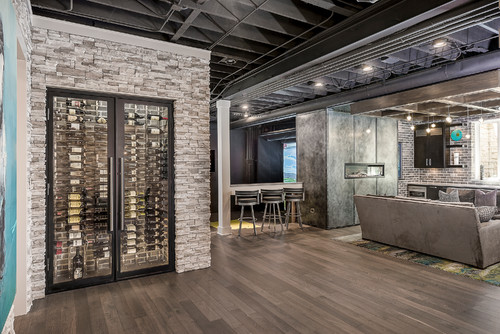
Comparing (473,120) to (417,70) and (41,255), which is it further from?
(41,255)

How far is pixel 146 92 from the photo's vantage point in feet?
13.7

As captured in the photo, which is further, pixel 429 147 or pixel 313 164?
pixel 429 147

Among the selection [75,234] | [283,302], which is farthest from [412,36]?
[75,234]

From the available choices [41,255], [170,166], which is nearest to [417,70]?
[170,166]

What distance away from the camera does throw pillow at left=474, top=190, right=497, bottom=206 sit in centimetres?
633

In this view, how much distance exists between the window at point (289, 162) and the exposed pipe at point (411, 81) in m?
3.91

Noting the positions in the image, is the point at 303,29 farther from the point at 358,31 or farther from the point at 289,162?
the point at 289,162

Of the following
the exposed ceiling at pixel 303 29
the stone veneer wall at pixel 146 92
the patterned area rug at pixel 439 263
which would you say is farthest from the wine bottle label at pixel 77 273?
the patterned area rug at pixel 439 263

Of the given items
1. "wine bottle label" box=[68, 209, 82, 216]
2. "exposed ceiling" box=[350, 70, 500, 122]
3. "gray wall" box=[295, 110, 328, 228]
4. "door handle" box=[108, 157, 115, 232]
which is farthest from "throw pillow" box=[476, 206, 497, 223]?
"wine bottle label" box=[68, 209, 82, 216]

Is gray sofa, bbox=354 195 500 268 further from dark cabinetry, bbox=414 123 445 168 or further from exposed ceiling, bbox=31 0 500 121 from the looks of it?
dark cabinetry, bbox=414 123 445 168

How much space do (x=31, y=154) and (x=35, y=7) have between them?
1.68 meters

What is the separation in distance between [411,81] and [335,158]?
8.18 ft

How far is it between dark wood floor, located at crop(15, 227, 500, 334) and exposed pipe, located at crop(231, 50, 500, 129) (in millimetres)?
2944

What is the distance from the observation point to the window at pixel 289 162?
473 inches
